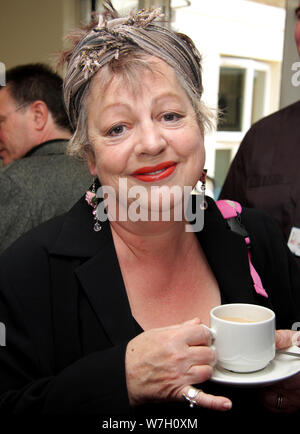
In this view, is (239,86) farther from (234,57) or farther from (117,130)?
(117,130)

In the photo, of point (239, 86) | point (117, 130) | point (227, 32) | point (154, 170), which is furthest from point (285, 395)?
point (239, 86)

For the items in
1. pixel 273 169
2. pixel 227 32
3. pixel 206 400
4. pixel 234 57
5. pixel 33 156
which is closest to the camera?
pixel 206 400

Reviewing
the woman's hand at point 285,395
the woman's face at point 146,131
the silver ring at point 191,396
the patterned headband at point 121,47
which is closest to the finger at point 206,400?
the silver ring at point 191,396

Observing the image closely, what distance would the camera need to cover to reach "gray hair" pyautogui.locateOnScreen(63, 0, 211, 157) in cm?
105

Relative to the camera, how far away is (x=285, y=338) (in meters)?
0.99

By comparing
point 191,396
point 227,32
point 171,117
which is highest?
point 227,32

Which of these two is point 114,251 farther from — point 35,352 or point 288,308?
point 288,308

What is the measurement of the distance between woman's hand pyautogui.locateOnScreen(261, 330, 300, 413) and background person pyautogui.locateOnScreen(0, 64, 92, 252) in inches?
40.8

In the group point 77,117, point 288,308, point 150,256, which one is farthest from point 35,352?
point 288,308

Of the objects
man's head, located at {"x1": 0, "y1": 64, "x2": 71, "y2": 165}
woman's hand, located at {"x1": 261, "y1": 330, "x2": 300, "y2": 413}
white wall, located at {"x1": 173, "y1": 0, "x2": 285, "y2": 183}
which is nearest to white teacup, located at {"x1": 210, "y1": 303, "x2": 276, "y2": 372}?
woman's hand, located at {"x1": 261, "y1": 330, "x2": 300, "y2": 413}

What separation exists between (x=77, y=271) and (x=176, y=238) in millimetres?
297

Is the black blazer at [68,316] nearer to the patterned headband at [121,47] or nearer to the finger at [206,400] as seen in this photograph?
the finger at [206,400]

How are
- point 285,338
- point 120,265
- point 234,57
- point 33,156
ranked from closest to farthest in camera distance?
point 285,338 < point 120,265 < point 33,156 < point 234,57

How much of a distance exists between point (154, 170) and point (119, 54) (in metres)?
0.28
